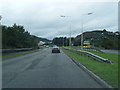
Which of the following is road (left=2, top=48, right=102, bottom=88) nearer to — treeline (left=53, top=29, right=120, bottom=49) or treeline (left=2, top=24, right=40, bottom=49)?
treeline (left=2, top=24, right=40, bottom=49)

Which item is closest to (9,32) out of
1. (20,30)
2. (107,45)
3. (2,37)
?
(2,37)

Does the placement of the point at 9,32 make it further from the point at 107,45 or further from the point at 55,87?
the point at 55,87

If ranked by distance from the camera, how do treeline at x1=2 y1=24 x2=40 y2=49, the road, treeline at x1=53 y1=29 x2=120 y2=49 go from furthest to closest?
treeline at x1=53 y1=29 x2=120 y2=49
treeline at x1=2 y1=24 x2=40 y2=49
the road

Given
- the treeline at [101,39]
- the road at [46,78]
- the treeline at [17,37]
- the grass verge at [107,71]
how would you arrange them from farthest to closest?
the treeline at [101,39] → the treeline at [17,37] → the grass verge at [107,71] → the road at [46,78]

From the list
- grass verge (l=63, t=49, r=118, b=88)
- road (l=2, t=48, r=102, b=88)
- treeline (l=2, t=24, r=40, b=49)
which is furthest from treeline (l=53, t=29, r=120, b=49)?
road (l=2, t=48, r=102, b=88)

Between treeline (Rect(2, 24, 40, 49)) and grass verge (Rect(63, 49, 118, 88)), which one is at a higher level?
treeline (Rect(2, 24, 40, 49))

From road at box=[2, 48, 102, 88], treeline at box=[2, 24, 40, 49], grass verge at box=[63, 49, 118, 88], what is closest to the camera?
road at box=[2, 48, 102, 88]

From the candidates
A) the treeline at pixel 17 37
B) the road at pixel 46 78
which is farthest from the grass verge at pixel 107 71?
the treeline at pixel 17 37

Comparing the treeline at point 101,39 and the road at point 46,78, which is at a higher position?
the treeline at point 101,39

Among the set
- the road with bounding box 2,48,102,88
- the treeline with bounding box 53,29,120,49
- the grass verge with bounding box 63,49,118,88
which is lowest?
the road with bounding box 2,48,102,88

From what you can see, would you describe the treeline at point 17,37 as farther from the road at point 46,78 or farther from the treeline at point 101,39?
the road at point 46,78

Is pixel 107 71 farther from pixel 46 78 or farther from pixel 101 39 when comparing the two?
pixel 101 39

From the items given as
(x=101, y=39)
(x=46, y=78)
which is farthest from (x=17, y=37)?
(x=101, y=39)

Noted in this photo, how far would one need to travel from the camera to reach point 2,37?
4022 cm
